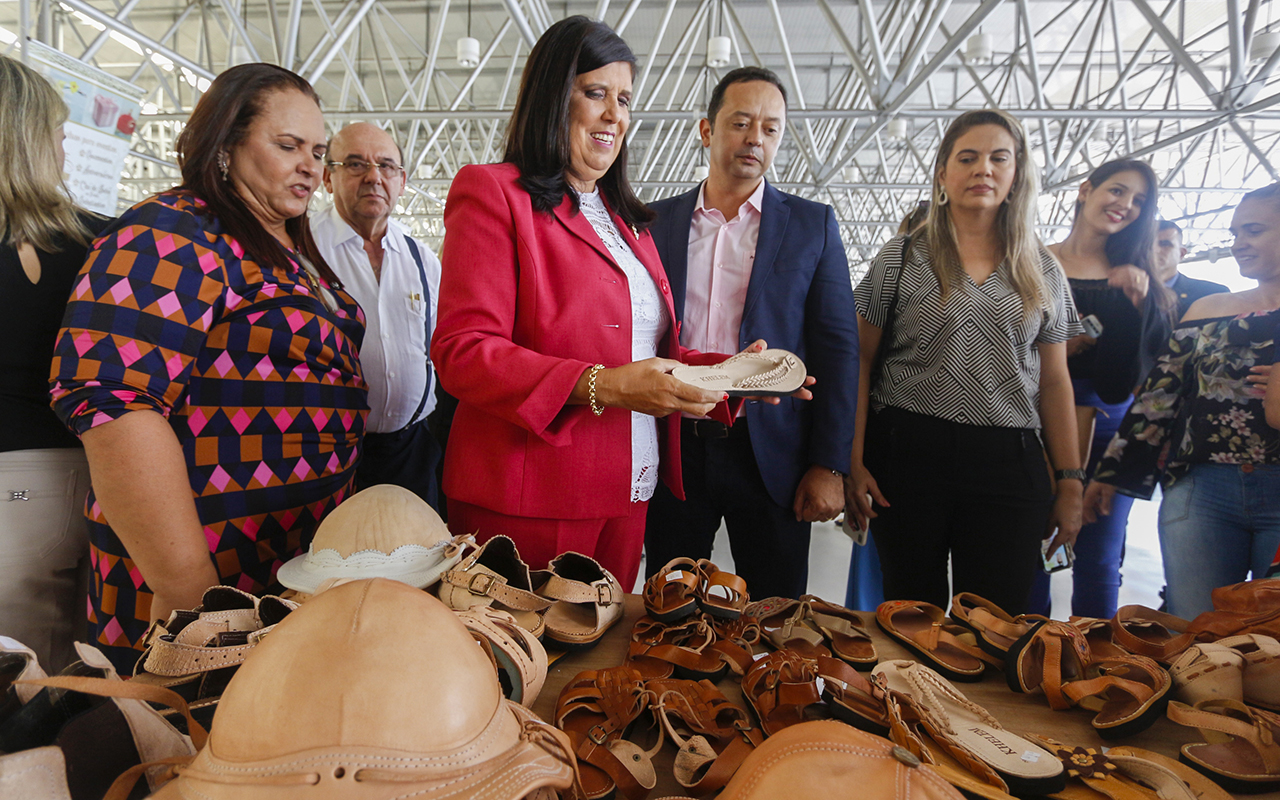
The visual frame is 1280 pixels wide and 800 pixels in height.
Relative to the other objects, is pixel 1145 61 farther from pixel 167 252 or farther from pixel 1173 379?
pixel 167 252

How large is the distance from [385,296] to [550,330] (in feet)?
4.74

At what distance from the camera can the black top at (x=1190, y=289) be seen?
120 inches

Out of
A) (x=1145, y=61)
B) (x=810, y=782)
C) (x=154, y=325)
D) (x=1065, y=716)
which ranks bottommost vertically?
(x=1065, y=716)

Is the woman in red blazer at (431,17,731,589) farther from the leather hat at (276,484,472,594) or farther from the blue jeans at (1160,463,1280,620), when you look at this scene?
the blue jeans at (1160,463,1280,620)

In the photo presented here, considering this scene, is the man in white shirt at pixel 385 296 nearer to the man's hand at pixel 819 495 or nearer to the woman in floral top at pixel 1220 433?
the man's hand at pixel 819 495

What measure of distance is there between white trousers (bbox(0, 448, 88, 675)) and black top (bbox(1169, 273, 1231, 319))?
4210 mm

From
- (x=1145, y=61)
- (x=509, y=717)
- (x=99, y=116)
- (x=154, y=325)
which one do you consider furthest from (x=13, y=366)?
(x=1145, y=61)

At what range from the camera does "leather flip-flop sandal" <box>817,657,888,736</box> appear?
3.11 feet

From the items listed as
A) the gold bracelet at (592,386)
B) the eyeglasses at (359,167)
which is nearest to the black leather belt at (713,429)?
the gold bracelet at (592,386)

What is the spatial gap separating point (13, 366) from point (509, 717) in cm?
154

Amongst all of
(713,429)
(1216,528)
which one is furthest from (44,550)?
(1216,528)

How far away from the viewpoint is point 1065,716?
108 cm

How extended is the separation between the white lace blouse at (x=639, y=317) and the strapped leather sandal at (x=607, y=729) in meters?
0.54

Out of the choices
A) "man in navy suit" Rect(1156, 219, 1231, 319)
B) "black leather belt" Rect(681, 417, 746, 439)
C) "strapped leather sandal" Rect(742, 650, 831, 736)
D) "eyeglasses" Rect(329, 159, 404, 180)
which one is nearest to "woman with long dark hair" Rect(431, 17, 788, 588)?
"black leather belt" Rect(681, 417, 746, 439)
